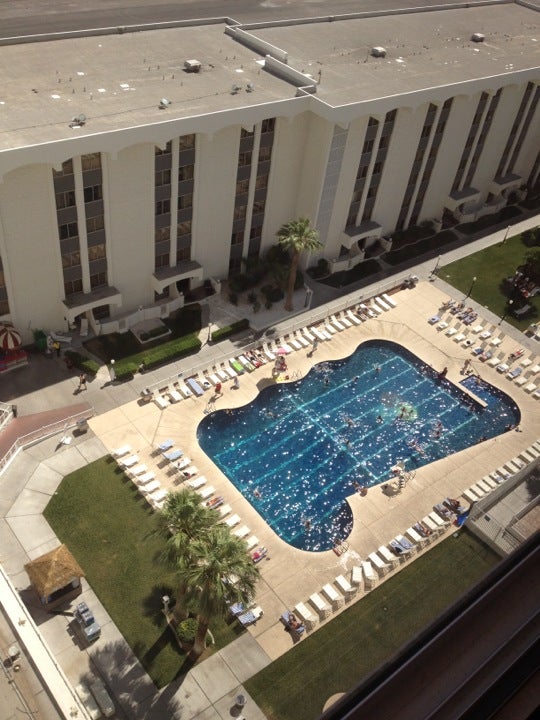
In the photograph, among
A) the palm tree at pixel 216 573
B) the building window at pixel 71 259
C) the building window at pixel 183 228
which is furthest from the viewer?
the building window at pixel 183 228

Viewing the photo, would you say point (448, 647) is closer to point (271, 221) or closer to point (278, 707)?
point (278, 707)

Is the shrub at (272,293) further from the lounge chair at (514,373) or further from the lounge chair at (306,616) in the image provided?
the lounge chair at (306,616)

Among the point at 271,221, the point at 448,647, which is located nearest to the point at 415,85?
the point at 271,221

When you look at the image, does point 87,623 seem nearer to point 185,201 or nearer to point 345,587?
point 345,587

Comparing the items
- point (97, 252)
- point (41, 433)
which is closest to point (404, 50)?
point (97, 252)

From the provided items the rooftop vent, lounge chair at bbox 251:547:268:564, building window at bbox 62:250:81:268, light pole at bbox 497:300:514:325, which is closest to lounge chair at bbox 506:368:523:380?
light pole at bbox 497:300:514:325

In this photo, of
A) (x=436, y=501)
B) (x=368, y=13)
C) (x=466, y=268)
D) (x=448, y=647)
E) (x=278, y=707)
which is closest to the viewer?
(x=448, y=647)

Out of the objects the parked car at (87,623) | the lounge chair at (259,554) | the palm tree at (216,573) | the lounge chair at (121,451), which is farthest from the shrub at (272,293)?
Result: the parked car at (87,623)
